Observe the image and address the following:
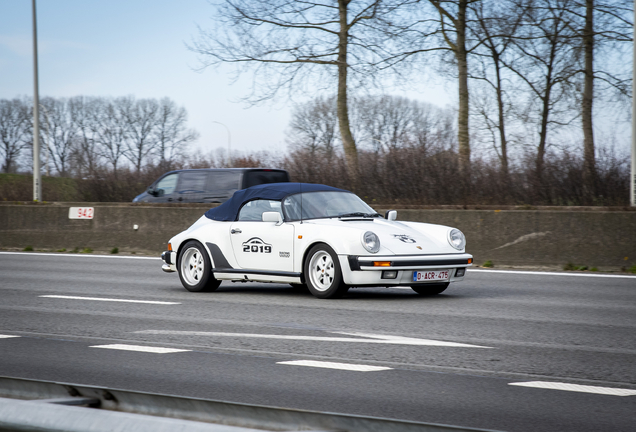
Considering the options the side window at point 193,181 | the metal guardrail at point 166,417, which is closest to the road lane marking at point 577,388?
the metal guardrail at point 166,417

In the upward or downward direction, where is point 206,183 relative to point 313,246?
upward

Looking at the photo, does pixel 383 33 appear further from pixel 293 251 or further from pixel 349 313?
pixel 349 313

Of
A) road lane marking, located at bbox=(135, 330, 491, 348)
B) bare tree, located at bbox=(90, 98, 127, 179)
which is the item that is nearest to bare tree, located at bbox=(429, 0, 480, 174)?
road lane marking, located at bbox=(135, 330, 491, 348)

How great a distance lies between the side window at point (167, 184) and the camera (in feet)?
64.8

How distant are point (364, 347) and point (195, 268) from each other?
16.3 feet

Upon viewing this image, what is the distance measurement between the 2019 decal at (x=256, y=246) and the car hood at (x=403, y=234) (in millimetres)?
724

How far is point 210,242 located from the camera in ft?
36.0

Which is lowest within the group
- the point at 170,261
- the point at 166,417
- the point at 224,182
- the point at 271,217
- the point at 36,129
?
the point at 166,417

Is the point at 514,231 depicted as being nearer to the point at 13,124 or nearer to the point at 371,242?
the point at 371,242

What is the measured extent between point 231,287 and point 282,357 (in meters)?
5.89

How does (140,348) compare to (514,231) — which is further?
(514,231)

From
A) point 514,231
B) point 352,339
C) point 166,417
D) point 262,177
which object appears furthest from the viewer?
point 262,177

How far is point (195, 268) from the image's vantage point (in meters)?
11.2

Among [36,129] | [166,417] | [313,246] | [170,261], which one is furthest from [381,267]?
[36,129]
